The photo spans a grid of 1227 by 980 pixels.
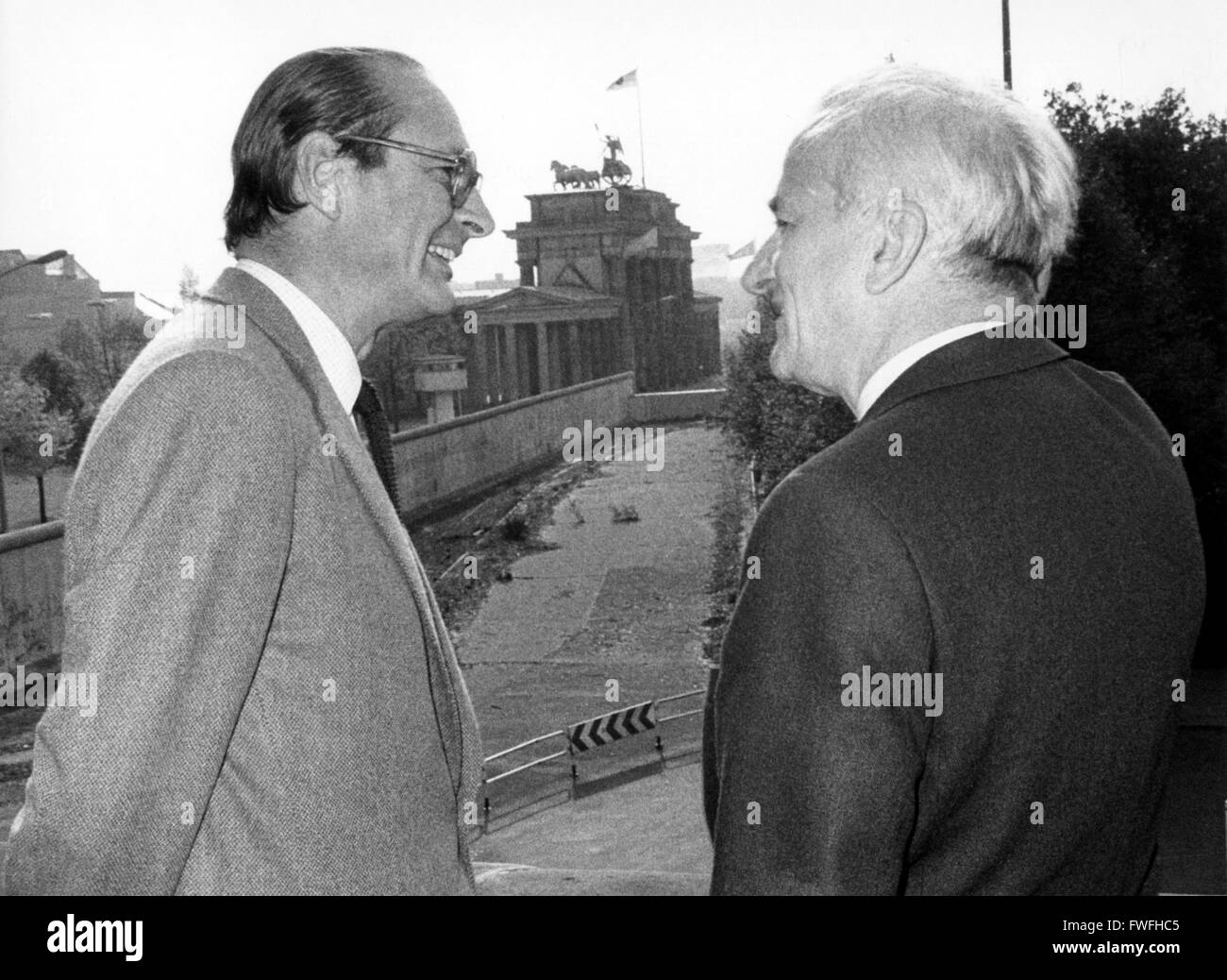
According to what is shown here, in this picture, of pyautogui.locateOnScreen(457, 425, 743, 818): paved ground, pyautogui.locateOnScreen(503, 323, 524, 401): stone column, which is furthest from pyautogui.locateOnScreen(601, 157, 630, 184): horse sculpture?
pyautogui.locateOnScreen(457, 425, 743, 818): paved ground

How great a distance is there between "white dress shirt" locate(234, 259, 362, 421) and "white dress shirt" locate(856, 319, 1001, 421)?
1.38ft

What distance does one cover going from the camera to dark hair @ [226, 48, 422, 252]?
121 cm

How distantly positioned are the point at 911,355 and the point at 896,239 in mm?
73

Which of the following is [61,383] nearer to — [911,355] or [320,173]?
[320,173]

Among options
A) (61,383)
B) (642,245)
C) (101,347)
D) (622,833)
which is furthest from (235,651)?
(642,245)

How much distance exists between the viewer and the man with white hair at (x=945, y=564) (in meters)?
0.85

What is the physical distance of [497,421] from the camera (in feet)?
87.5

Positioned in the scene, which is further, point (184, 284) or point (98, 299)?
point (98, 299)

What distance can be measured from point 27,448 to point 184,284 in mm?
3056

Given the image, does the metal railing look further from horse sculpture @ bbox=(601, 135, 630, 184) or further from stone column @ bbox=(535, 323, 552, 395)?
horse sculpture @ bbox=(601, 135, 630, 184)

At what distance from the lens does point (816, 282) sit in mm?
994
